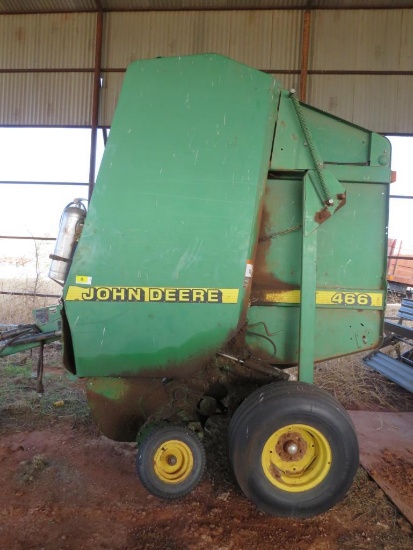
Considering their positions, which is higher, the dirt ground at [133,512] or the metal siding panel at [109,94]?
the metal siding panel at [109,94]

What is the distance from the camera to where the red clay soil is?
2.08m

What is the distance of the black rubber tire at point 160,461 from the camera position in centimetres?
232

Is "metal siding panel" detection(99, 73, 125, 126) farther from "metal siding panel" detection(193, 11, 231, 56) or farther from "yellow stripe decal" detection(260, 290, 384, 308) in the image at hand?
"yellow stripe decal" detection(260, 290, 384, 308)

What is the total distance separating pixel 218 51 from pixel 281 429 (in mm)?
6880

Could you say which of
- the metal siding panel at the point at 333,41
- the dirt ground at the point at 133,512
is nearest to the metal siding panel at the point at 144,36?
the metal siding panel at the point at 333,41

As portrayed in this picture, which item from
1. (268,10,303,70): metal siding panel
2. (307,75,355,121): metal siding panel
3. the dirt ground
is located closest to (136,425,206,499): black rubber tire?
the dirt ground

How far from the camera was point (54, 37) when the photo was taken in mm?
7102

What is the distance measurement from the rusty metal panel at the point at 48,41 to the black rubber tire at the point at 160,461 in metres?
7.02

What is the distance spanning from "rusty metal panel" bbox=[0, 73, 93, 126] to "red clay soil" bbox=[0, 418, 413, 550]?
6.11m

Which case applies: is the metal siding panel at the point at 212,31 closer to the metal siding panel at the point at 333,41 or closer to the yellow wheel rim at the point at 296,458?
the metal siding panel at the point at 333,41

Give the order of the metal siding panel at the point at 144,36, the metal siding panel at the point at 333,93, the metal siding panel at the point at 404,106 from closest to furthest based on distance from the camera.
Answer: the metal siding panel at the point at 404,106 < the metal siding panel at the point at 333,93 < the metal siding panel at the point at 144,36

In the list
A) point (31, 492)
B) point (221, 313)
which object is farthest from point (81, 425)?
point (221, 313)

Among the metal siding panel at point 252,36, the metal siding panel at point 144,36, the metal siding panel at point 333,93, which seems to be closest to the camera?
the metal siding panel at point 333,93

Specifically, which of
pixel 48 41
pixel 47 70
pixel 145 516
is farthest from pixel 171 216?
pixel 48 41
